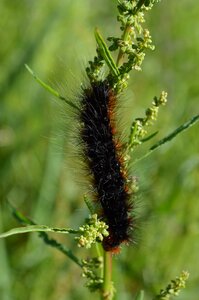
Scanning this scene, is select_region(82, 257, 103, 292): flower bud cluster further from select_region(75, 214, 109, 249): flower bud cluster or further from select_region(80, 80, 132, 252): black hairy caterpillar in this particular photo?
select_region(75, 214, 109, 249): flower bud cluster

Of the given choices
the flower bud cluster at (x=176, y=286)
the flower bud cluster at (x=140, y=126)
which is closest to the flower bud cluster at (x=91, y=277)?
the flower bud cluster at (x=176, y=286)

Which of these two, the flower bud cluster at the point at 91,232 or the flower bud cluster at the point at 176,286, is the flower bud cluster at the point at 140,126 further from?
the flower bud cluster at the point at 176,286

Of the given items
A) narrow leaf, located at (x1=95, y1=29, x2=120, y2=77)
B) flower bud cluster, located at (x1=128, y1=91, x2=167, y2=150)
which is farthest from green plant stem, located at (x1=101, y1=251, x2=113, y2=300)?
narrow leaf, located at (x1=95, y1=29, x2=120, y2=77)

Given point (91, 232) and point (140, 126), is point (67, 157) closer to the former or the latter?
point (140, 126)

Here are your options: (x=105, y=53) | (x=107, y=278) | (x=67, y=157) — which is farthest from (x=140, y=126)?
(x=67, y=157)

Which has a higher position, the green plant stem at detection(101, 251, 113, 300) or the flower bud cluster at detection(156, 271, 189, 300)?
the green plant stem at detection(101, 251, 113, 300)

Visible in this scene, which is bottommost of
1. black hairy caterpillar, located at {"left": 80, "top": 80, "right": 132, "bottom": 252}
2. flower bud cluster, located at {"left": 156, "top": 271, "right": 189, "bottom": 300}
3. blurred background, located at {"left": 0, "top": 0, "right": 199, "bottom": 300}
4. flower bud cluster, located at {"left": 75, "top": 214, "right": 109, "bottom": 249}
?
flower bud cluster, located at {"left": 156, "top": 271, "right": 189, "bottom": 300}
